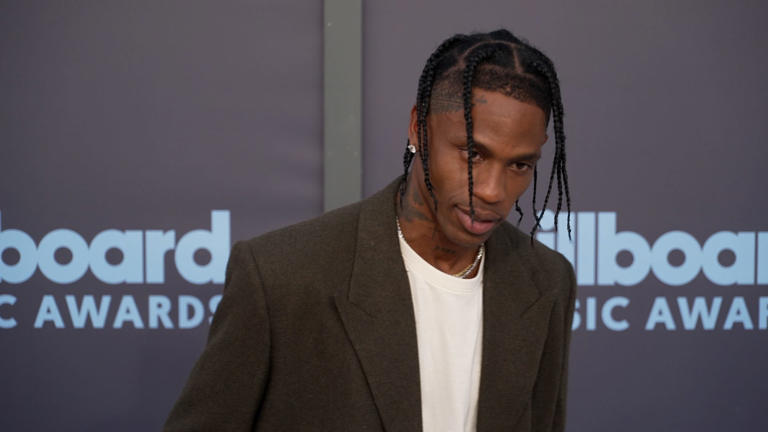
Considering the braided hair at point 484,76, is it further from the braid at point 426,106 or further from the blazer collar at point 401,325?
the blazer collar at point 401,325

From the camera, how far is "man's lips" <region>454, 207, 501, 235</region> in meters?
1.36

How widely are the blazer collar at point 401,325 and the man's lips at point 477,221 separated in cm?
15

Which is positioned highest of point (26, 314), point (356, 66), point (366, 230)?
point (356, 66)

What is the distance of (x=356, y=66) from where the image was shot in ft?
8.95

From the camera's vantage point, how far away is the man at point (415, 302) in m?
1.30

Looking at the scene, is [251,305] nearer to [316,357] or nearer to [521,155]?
[316,357]

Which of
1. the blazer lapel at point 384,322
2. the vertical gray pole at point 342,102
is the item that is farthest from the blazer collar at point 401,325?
the vertical gray pole at point 342,102

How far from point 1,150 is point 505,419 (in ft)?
7.65

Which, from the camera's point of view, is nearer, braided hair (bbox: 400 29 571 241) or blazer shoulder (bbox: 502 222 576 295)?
braided hair (bbox: 400 29 571 241)

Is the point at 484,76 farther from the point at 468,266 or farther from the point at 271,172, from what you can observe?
the point at 271,172

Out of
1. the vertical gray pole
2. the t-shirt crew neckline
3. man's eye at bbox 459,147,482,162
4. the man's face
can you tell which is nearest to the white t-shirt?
the t-shirt crew neckline

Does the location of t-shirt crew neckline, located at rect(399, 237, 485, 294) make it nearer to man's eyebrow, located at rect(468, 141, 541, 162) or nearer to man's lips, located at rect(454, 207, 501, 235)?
man's lips, located at rect(454, 207, 501, 235)

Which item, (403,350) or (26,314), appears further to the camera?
(26,314)

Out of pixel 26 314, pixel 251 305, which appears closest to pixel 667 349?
pixel 251 305
